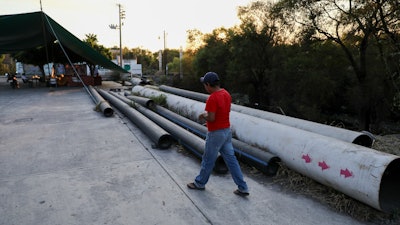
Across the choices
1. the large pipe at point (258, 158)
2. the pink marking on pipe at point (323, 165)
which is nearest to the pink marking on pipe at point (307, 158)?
the pink marking on pipe at point (323, 165)

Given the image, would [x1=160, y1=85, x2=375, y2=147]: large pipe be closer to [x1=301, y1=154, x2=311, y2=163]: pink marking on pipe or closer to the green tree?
[x1=301, y1=154, x2=311, y2=163]: pink marking on pipe

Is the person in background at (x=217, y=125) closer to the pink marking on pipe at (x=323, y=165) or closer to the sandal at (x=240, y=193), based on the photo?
the sandal at (x=240, y=193)

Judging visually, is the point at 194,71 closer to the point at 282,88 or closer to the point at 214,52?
the point at 214,52

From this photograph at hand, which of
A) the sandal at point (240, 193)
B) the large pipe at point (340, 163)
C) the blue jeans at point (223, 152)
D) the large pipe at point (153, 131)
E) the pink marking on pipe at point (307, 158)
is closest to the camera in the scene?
the large pipe at point (340, 163)

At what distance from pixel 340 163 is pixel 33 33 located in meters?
21.1

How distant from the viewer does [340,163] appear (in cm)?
378

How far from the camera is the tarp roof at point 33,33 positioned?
699 inches

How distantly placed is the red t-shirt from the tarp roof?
627 inches

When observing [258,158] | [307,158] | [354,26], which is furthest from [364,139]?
[354,26]

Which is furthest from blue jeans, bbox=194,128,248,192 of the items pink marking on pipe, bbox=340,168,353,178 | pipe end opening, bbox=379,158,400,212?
pipe end opening, bbox=379,158,400,212

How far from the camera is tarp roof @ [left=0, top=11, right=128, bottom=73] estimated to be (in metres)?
17.8

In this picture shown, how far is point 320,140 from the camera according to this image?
4320 millimetres

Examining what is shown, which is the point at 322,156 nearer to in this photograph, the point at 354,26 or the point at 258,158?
the point at 258,158

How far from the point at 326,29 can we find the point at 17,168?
21.0 meters
